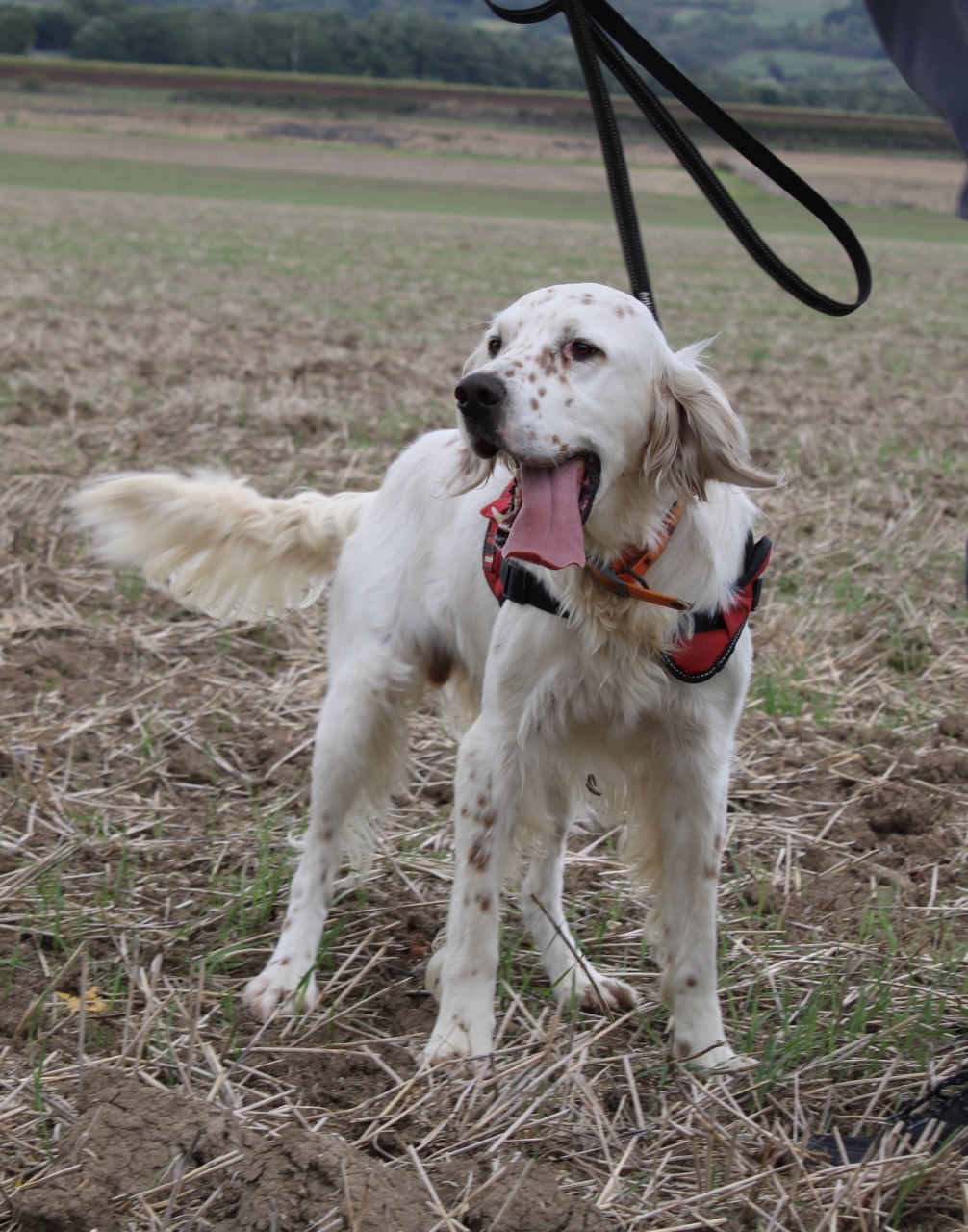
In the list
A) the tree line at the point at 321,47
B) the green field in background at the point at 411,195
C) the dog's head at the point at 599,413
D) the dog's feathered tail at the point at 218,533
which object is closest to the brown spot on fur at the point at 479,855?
the dog's head at the point at 599,413

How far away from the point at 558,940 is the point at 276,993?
604mm

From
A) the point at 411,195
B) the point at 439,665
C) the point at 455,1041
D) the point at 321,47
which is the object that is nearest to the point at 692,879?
the point at 455,1041

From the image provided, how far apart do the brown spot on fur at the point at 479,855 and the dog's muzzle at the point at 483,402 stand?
80 centimetres

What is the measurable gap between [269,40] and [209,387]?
292 ft

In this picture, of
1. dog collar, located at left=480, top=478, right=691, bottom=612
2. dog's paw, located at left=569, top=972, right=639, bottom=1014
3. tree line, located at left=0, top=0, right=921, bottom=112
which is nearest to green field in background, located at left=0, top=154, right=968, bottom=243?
dog collar, located at left=480, top=478, right=691, bottom=612

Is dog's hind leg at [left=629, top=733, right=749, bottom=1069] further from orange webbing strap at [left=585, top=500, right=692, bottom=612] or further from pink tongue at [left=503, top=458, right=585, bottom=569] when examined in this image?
pink tongue at [left=503, top=458, right=585, bottom=569]

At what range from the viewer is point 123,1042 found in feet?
7.59

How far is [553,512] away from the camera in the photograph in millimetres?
2156

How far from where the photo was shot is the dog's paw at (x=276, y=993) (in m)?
2.57

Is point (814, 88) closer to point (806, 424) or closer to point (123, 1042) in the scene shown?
point (806, 424)

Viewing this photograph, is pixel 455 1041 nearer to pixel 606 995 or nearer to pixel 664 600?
pixel 606 995

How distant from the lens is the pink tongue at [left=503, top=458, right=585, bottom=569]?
2.12m

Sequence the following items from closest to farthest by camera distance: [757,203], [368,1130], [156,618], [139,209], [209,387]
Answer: [368,1130] → [156,618] → [209,387] → [139,209] → [757,203]

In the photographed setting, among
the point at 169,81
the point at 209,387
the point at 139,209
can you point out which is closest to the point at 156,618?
the point at 209,387
